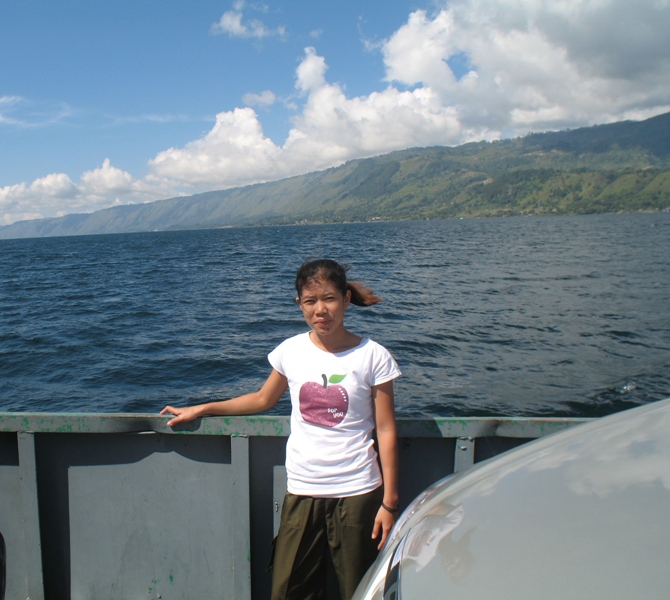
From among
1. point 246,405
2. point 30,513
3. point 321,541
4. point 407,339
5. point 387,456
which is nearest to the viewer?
Result: point 387,456

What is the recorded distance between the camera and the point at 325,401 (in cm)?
280

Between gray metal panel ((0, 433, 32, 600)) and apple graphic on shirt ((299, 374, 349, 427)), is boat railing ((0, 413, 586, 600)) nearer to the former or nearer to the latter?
gray metal panel ((0, 433, 32, 600))

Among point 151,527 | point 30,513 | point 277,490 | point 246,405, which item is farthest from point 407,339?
point 30,513

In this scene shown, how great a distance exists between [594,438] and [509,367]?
1159 cm

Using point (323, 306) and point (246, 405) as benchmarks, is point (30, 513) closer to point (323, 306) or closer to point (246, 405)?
point (246, 405)

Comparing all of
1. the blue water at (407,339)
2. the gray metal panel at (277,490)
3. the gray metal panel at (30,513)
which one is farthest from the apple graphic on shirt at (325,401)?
the blue water at (407,339)

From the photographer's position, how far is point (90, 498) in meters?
3.36

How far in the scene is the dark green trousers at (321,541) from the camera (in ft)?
9.07

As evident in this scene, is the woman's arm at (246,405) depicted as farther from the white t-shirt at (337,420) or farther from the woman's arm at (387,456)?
the woman's arm at (387,456)

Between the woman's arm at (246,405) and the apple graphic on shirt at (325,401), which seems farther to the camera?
the woman's arm at (246,405)

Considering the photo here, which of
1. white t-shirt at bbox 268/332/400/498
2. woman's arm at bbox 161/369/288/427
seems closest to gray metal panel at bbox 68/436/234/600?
woman's arm at bbox 161/369/288/427

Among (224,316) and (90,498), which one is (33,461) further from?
(224,316)

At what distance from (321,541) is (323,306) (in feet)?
3.98

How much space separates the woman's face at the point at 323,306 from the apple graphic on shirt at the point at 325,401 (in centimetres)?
25
